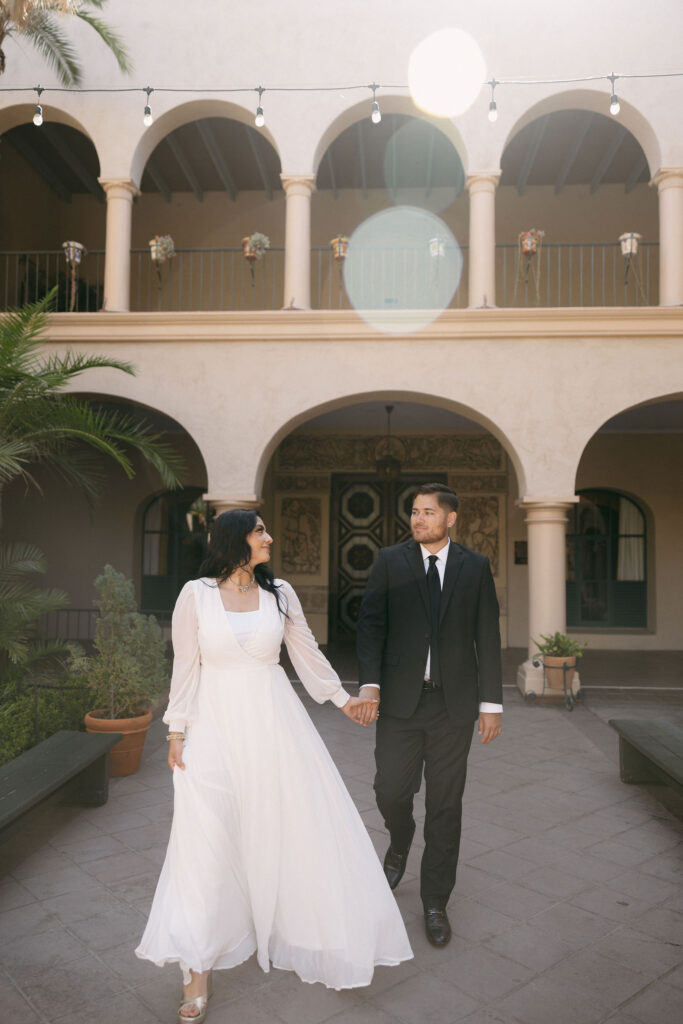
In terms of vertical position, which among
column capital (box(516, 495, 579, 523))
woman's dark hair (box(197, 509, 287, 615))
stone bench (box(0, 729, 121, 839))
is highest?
column capital (box(516, 495, 579, 523))

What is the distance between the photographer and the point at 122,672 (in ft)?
19.3

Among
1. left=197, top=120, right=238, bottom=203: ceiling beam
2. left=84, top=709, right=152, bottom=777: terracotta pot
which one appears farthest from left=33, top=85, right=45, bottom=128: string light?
left=84, top=709, right=152, bottom=777: terracotta pot

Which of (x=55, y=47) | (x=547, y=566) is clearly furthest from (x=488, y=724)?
(x=55, y=47)

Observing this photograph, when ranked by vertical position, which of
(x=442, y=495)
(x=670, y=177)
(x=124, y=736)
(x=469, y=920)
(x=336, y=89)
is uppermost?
(x=336, y=89)

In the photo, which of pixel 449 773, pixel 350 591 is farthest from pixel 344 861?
pixel 350 591

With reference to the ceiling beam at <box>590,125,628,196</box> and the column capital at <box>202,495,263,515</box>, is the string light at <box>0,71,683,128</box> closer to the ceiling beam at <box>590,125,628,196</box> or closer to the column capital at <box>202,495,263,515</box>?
the ceiling beam at <box>590,125,628,196</box>

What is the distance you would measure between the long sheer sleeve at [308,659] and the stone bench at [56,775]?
1.75m

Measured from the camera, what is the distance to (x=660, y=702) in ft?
29.8

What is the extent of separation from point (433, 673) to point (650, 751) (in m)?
2.47

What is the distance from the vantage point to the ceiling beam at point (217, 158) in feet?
36.8

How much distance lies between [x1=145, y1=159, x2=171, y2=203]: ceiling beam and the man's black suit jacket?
1125 cm

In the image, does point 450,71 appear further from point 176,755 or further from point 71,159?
point 176,755

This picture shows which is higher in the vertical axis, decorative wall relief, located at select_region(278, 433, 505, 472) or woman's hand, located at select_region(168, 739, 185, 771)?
decorative wall relief, located at select_region(278, 433, 505, 472)

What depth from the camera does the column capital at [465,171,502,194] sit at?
947cm
